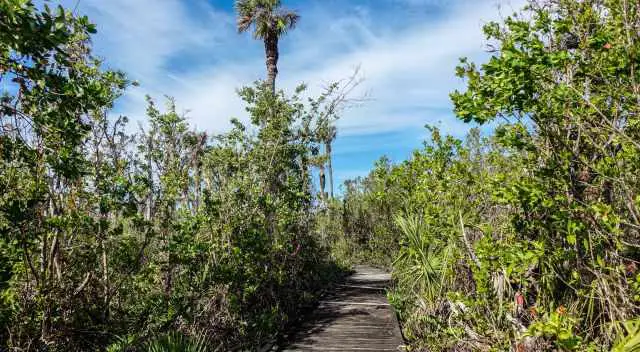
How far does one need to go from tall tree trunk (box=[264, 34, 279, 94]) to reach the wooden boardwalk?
834 cm

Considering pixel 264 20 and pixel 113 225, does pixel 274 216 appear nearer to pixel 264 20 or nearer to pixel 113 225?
pixel 113 225

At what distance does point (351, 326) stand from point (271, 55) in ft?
37.2

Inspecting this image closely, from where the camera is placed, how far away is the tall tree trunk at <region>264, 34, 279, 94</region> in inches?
609

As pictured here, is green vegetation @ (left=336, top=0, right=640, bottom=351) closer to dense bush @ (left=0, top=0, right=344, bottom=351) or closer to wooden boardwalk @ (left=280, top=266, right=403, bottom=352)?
wooden boardwalk @ (left=280, top=266, right=403, bottom=352)

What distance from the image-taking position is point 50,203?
4.49 m

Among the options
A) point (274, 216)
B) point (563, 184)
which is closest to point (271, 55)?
point (274, 216)

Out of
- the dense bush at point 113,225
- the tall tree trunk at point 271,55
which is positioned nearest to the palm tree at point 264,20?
the tall tree trunk at point 271,55

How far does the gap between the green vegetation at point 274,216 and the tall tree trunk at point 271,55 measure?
7.84 metres

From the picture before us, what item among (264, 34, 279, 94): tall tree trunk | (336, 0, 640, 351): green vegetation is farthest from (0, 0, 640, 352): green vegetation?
(264, 34, 279, 94): tall tree trunk

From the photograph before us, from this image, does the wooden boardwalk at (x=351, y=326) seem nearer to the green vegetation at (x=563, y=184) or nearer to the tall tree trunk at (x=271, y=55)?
the green vegetation at (x=563, y=184)

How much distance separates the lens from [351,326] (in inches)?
289

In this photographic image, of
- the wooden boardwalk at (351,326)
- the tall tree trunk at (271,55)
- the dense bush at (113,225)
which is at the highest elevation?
the tall tree trunk at (271,55)

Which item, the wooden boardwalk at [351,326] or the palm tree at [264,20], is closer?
the wooden boardwalk at [351,326]

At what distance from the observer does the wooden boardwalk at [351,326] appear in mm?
6266
